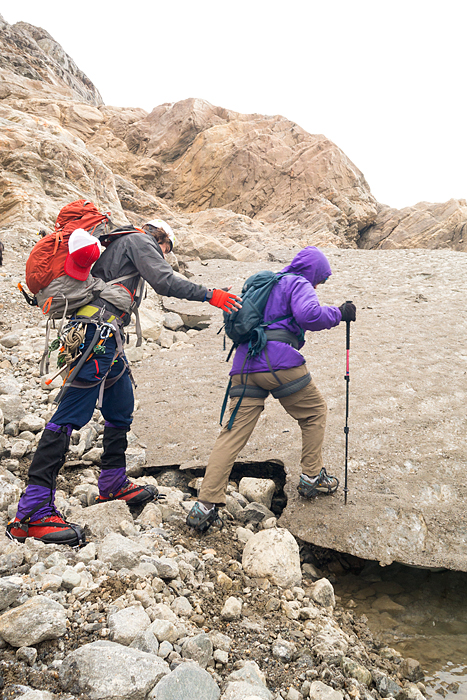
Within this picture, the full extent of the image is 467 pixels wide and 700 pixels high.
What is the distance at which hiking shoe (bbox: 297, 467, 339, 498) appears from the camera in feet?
12.7

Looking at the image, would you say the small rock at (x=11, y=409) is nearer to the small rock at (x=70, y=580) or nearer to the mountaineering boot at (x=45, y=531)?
the mountaineering boot at (x=45, y=531)

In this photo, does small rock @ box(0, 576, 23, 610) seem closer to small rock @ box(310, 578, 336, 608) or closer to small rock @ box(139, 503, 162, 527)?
small rock @ box(139, 503, 162, 527)

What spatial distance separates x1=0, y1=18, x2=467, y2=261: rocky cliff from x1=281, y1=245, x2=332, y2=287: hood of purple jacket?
45.9 ft


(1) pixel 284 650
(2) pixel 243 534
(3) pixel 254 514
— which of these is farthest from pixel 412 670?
(3) pixel 254 514

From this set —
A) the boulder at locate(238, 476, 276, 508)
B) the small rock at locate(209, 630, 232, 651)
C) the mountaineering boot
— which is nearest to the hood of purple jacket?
the boulder at locate(238, 476, 276, 508)

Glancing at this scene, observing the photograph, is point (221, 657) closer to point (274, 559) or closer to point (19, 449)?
point (274, 559)

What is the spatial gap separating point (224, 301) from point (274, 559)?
1.90 metres

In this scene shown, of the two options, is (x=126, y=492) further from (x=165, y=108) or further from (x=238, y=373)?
(x=165, y=108)

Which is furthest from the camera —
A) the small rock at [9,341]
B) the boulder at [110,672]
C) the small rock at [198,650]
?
the small rock at [9,341]

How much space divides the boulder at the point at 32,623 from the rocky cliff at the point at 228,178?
16.1 m

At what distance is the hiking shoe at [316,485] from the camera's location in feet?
12.7

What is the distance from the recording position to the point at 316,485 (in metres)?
3.89

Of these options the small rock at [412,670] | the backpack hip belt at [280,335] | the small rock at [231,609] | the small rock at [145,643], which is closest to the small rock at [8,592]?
the small rock at [145,643]

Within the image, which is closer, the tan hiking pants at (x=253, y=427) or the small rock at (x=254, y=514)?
the tan hiking pants at (x=253, y=427)
